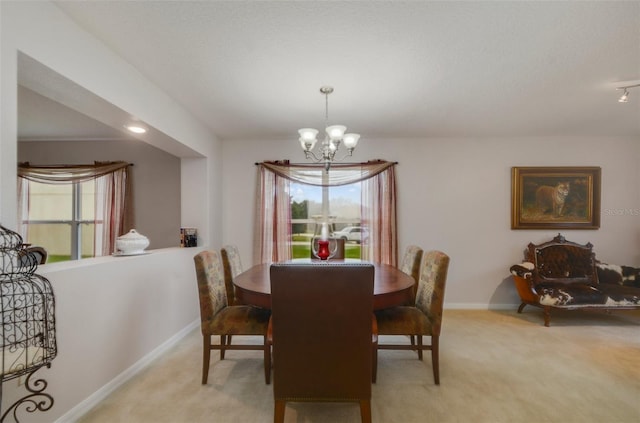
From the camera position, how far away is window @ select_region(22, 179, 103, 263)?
4.23 m

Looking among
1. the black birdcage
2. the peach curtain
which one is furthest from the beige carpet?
the peach curtain

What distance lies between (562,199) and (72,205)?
702 centimetres

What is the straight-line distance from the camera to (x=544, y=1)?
5.15 ft

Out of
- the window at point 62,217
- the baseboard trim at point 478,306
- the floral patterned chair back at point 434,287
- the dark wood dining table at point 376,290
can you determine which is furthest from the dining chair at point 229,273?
the baseboard trim at point 478,306

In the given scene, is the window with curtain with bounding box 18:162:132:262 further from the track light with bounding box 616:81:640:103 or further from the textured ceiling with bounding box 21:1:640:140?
the track light with bounding box 616:81:640:103

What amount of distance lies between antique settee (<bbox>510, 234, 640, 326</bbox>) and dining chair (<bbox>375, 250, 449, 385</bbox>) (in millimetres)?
2077

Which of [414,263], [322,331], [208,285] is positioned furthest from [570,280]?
[208,285]

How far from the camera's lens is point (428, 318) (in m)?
2.25

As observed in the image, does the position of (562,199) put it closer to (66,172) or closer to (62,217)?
(66,172)

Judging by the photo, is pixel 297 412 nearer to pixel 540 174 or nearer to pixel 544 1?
pixel 544 1

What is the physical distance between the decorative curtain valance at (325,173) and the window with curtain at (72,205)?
212cm

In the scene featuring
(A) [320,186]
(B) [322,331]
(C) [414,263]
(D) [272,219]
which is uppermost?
(A) [320,186]

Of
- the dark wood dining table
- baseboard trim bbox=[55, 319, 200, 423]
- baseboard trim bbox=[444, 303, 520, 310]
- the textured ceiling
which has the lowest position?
baseboard trim bbox=[444, 303, 520, 310]

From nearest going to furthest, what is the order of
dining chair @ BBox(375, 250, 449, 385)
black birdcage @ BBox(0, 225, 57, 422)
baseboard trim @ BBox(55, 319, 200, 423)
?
1. black birdcage @ BBox(0, 225, 57, 422)
2. baseboard trim @ BBox(55, 319, 200, 423)
3. dining chair @ BBox(375, 250, 449, 385)
